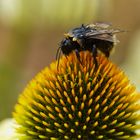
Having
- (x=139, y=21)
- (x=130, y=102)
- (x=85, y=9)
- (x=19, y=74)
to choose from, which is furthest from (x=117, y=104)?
(x=139, y=21)

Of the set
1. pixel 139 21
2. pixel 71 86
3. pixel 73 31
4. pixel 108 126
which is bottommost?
pixel 108 126

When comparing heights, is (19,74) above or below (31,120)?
above

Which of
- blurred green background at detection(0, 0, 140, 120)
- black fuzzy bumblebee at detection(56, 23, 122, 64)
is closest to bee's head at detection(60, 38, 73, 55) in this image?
black fuzzy bumblebee at detection(56, 23, 122, 64)

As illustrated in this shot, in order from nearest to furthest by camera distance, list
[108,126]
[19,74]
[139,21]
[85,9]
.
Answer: [108,126] < [85,9] < [19,74] < [139,21]

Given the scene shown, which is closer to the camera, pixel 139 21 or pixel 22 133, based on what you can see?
pixel 22 133

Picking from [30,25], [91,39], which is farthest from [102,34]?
[30,25]

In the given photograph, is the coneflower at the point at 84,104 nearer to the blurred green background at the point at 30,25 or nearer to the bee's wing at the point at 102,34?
the bee's wing at the point at 102,34

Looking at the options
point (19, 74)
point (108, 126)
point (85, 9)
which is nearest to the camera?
point (108, 126)

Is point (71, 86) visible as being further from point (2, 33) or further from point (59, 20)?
point (2, 33)
